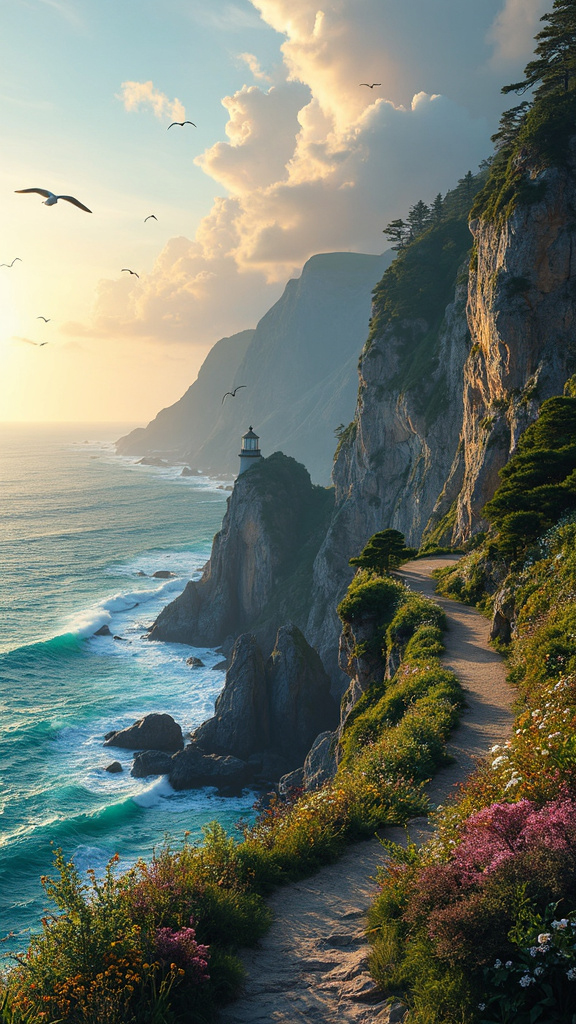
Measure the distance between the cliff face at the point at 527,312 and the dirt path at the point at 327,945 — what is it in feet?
86.2

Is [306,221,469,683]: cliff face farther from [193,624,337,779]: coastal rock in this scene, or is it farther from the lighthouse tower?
the lighthouse tower

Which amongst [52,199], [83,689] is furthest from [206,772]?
[52,199]

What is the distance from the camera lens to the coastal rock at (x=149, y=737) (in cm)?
4147

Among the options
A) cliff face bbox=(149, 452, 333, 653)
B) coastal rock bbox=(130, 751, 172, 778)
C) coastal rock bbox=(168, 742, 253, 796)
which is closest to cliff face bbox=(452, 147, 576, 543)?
coastal rock bbox=(168, 742, 253, 796)

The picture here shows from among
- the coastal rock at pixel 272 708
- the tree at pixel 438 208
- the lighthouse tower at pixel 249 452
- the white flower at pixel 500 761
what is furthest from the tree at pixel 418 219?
the white flower at pixel 500 761

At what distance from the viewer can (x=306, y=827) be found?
32.6 feet

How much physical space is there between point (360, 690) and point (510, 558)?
797 centimetres

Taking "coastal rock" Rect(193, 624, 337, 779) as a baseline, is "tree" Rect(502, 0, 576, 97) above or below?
above

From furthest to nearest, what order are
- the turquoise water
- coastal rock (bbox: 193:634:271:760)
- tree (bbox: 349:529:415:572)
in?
1. coastal rock (bbox: 193:634:271:760)
2. tree (bbox: 349:529:415:572)
3. the turquoise water

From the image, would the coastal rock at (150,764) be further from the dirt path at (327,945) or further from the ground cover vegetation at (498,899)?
the ground cover vegetation at (498,899)

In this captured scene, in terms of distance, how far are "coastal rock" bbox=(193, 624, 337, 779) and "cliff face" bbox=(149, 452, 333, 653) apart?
18251 mm

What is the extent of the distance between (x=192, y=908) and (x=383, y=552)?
2585 centimetres

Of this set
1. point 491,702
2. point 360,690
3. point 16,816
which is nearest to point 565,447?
point 491,702

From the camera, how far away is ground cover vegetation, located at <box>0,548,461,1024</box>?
5793 millimetres
